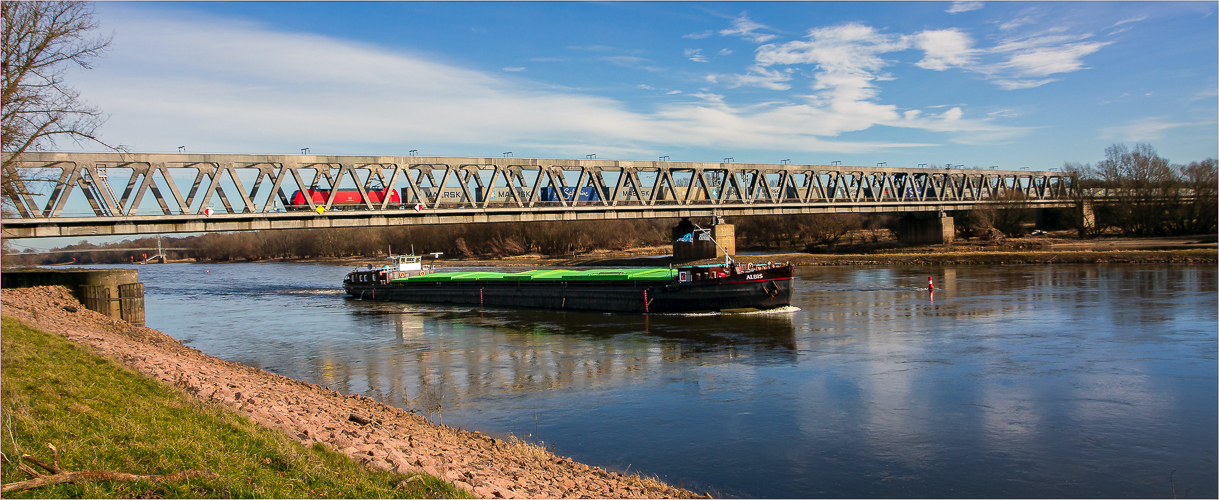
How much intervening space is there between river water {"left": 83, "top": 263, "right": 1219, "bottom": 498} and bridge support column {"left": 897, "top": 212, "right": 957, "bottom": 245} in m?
55.0

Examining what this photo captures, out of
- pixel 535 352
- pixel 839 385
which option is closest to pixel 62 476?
pixel 839 385

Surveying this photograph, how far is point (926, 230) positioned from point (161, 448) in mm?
101359

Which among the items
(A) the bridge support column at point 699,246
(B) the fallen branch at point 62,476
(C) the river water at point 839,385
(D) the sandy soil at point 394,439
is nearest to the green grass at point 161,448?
(B) the fallen branch at point 62,476

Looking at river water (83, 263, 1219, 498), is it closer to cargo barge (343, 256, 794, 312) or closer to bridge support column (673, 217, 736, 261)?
cargo barge (343, 256, 794, 312)

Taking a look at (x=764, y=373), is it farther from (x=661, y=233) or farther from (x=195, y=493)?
(x=661, y=233)

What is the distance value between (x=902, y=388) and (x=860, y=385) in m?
1.06

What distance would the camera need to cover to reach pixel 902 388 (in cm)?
1878

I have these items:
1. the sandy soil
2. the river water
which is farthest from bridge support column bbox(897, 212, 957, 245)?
the sandy soil

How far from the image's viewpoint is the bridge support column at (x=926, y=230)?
9481 centimetres

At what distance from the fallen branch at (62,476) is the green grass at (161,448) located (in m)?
0.08

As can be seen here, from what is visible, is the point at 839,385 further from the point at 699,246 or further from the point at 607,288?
the point at 699,246

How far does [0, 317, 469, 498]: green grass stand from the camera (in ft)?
26.3

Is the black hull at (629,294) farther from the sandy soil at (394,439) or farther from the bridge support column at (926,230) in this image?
the bridge support column at (926,230)

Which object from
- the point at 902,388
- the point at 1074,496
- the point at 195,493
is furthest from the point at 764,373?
the point at 195,493
